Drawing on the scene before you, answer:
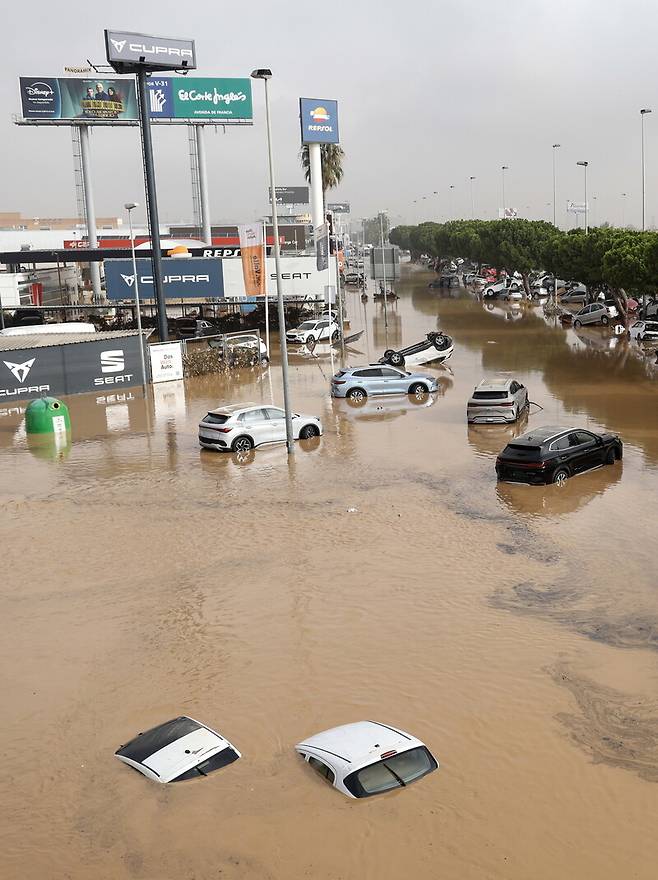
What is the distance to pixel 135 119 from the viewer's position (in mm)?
70500

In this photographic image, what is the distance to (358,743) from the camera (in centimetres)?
999

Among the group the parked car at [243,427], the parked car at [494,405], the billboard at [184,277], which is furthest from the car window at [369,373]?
the billboard at [184,277]

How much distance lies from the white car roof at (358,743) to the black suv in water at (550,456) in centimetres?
1175

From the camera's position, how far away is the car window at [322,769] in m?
9.83

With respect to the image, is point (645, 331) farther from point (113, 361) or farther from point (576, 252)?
point (113, 361)

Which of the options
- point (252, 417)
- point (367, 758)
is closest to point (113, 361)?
point (252, 417)

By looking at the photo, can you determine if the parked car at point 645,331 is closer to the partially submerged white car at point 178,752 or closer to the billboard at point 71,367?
the billboard at point 71,367

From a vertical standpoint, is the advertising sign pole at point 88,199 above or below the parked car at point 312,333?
above

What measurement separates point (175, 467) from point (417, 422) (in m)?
9.03

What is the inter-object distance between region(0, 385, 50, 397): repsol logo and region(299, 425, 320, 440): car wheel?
14699mm

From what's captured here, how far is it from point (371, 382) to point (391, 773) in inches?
985

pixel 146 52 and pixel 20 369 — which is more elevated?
pixel 146 52

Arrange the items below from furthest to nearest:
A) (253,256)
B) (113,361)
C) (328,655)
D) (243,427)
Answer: (253,256)
(113,361)
(243,427)
(328,655)

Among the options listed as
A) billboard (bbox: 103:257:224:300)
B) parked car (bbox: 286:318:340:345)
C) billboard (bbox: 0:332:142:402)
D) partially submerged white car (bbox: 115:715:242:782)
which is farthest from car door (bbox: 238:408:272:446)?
billboard (bbox: 103:257:224:300)
